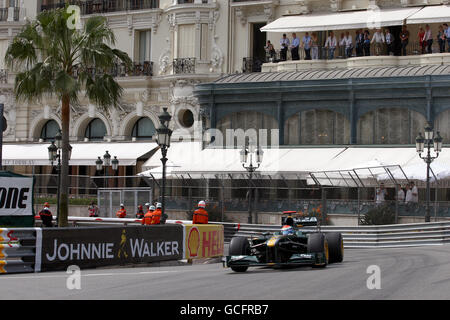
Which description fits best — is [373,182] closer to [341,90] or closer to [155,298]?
[341,90]

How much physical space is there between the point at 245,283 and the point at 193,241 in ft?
27.0

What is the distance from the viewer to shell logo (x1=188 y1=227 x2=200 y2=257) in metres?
24.8

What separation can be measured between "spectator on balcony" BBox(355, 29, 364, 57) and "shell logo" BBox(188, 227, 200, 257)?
71.2 feet

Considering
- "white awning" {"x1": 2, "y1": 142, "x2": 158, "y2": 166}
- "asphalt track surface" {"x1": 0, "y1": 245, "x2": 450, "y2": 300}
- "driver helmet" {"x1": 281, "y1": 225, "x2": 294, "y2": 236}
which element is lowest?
"asphalt track surface" {"x1": 0, "y1": 245, "x2": 450, "y2": 300}

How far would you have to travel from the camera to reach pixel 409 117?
41781mm

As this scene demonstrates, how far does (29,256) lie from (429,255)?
1107 centimetres

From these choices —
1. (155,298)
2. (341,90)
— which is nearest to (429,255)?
(155,298)

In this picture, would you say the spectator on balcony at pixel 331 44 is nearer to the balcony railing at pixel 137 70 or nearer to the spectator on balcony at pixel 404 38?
the spectator on balcony at pixel 404 38

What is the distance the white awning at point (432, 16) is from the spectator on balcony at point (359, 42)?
2.74m

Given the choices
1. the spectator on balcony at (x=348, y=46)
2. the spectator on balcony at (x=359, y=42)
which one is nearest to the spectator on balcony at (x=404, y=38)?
the spectator on balcony at (x=359, y=42)

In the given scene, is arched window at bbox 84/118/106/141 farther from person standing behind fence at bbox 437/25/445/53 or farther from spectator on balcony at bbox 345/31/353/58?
person standing behind fence at bbox 437/25/445/53

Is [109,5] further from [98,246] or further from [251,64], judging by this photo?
[98,246]

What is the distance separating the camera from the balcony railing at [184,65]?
48844 millimetres

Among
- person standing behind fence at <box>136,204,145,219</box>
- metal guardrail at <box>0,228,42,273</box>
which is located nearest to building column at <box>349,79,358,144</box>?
person standing behind fence at <box>136,204,145,219</box>
